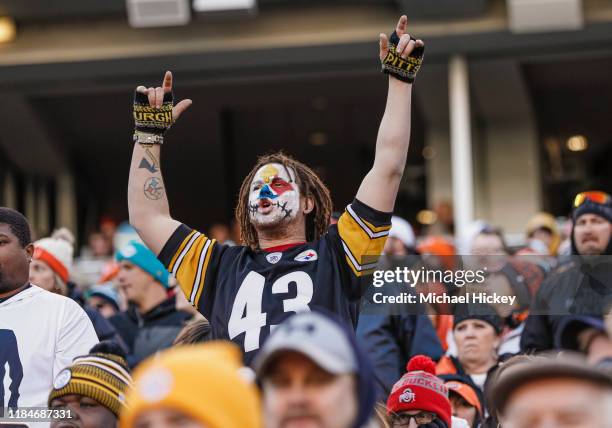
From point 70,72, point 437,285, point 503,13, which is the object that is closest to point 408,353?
point 437,285

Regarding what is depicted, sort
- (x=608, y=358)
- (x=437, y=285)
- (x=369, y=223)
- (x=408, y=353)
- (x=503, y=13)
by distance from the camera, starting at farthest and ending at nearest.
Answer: (x=503, y=13), (x=408, y=353), (x=437, y=285), (x=369, y=223), (x=608, y=358)

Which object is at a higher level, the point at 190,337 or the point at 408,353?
the point at 190,337

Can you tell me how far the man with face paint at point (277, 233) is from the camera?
4.51 m

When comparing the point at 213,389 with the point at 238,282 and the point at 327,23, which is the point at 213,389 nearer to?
the point at 238,282

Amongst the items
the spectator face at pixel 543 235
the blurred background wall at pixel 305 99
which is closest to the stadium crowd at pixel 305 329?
the spectator face at pixel 543 235

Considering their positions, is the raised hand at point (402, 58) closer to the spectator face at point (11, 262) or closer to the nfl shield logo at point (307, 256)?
the nfl shield logo at point (307, 256)

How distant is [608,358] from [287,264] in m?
1.44

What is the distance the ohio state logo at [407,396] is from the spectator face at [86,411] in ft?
4.50

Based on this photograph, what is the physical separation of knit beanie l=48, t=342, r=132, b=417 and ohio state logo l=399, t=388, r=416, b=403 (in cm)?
124

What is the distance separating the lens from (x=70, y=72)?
15.4m

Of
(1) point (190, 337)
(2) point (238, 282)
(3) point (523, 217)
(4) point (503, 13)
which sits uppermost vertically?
(4) point (503, 13)

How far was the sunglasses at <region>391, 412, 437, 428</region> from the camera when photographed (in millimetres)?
5164

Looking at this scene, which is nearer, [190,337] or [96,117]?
[190,337]

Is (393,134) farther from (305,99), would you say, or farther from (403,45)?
(305,99)
